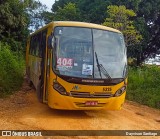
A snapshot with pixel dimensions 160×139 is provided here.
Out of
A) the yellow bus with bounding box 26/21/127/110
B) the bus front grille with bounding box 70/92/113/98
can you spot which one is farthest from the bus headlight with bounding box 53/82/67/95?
the bus front grille with bounding box 70/92/113/98

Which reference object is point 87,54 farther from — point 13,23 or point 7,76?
point 13,23

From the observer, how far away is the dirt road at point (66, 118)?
25.3 ft

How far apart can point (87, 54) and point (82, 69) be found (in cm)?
47

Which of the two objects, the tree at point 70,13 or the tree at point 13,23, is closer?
the tree at point 13,23

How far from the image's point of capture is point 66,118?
850 centimetres

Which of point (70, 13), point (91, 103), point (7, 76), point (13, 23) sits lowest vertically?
point (91, 103)

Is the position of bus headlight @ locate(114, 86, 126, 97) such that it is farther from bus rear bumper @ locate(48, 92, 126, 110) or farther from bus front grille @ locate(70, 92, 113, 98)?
bus front grille @ locate(70, 92, 113, 98)

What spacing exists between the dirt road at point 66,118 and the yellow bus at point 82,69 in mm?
411

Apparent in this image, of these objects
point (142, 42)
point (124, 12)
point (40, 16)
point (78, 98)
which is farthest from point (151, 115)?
point (40, 16)

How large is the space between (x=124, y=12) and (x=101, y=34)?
14718mm

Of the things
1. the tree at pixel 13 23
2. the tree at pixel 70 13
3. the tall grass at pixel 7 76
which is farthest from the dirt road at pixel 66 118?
the tree at pixel 70 13

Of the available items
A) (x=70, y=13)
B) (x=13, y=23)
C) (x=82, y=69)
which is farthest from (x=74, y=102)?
(x=70, y=13)

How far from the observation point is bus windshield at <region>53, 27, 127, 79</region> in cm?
844

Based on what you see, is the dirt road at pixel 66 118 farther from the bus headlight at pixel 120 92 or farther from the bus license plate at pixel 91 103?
the bus headlight at pixel 120 92
